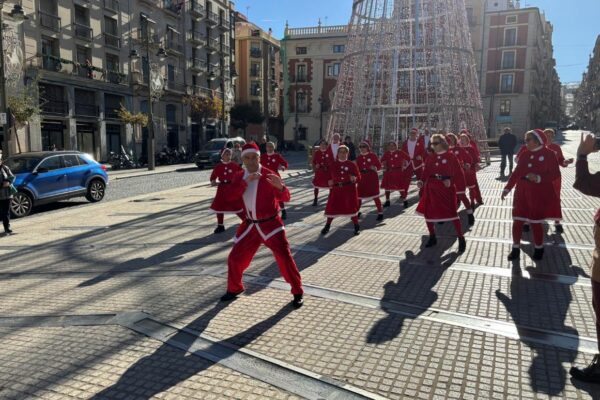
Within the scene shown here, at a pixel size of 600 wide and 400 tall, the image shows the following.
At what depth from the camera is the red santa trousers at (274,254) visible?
14.9 feet

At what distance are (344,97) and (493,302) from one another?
17.6 m

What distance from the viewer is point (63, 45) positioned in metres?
28.1

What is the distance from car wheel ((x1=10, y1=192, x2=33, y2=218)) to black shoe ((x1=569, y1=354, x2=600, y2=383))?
11.2 metres

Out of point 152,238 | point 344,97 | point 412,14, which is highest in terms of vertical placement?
point 412,14

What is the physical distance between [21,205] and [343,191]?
25.3ft

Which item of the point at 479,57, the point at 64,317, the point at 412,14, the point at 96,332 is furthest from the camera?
the point at 479,57

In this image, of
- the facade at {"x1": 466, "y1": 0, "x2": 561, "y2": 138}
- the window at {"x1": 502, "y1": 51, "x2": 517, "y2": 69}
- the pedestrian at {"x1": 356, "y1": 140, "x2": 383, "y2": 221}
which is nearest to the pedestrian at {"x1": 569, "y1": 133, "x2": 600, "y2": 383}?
the pedestrian at {"x1": 356, "y1": 140, "x2": 383, "y2": 221}

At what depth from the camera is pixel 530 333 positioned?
12.5 feet

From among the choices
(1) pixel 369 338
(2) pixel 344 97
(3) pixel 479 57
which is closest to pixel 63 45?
(2) pixel 344 97

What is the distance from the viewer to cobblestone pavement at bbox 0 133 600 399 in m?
3.16

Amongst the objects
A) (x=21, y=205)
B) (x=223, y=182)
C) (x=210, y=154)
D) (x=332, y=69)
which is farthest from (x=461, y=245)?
(x=332, y=69)

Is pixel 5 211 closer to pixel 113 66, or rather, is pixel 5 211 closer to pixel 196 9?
pixel 113 66

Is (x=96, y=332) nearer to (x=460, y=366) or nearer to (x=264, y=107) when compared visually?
(x=460, y=366)

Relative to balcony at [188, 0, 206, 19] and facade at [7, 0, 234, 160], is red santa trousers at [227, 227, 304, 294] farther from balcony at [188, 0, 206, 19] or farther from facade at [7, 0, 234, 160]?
balcony at [188, 0, 206, 19]
